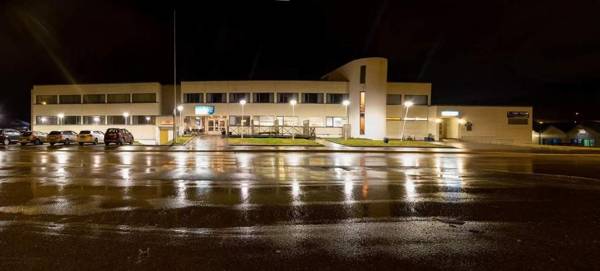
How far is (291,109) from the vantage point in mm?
43625

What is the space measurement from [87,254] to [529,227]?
24.3 feet

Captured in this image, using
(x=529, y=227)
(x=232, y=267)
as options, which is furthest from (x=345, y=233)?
(x=529, y=227)

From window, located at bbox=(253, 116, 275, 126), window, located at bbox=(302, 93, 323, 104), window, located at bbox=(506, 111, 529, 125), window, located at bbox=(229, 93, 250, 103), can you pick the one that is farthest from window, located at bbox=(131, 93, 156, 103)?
window, located at bbox=(506, 111, 529, 125)

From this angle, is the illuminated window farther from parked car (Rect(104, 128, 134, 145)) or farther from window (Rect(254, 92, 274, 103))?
parked car (Rect(104, 128, 134, 145))

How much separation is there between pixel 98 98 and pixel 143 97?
6920 mm

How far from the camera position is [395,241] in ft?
16.7

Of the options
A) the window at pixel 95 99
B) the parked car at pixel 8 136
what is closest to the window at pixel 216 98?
the window at pixel 95 99

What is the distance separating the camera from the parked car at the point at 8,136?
32.0 meters

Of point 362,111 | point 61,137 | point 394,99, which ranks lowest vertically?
point 61,137

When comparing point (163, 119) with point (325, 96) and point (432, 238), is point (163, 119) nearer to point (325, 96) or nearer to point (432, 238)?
point (325, 96)

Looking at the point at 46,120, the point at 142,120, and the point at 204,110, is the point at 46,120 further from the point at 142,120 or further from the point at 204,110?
the point at 204,110

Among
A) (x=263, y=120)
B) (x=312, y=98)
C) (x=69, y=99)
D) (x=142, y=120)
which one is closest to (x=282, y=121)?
(x=263, y=120)

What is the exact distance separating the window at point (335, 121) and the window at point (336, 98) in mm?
2245

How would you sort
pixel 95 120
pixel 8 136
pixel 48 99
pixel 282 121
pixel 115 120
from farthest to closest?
pixel 48 99, pixel 95 120, pixel 115 120, pixel 282 121, pixel 8 136
